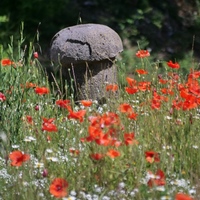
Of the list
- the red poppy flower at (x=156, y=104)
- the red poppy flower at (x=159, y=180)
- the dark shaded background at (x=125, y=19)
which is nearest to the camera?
the red poppy flower at (x=159, y=180)

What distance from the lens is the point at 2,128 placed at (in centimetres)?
453

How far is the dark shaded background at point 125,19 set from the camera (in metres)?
9.14

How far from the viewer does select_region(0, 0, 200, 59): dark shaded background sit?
9141mm

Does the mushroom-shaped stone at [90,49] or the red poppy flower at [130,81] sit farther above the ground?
the red poppy flower at [130,81]

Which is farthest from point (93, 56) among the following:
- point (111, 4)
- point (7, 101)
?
point (111, 4)

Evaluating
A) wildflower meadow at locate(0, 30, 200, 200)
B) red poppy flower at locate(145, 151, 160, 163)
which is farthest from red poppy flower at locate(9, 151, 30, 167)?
red poppy flower at locate(145, 151, 160, 163)

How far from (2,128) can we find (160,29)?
246 inches

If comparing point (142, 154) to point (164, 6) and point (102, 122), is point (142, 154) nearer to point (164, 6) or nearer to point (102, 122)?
point (102, 122)

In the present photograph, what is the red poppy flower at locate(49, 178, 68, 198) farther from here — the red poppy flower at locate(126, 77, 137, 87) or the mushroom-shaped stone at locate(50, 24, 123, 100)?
the mushroom-shaped stone at locate(50, 24, 123, 100)

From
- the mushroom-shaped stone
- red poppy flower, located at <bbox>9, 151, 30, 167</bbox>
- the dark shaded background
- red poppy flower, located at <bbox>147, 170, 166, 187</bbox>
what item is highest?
red poppy flower, located at <bbox>9, 151, 30, 167</bbox>

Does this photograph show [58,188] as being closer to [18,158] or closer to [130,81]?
[18,158]

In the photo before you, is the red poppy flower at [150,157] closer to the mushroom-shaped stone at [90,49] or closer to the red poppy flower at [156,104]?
the red poppy flower at [156,104]

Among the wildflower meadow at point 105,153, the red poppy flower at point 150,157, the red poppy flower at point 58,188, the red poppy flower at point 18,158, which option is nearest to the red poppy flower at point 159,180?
the wildflower meadow at point 105,153

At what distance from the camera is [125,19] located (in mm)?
9445
